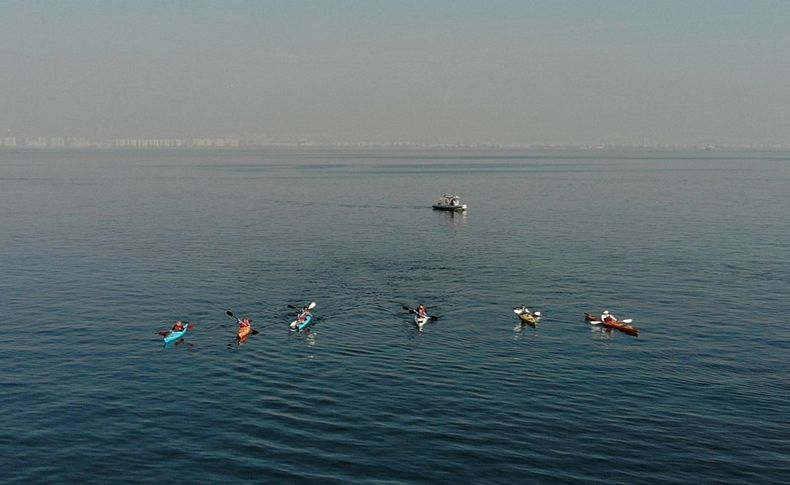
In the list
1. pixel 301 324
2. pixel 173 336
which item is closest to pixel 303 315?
pixel 301 324

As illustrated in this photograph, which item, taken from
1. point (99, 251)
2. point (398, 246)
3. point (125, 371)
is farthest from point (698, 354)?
point (99, 251)

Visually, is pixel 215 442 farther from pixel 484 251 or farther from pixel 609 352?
pixel 484 251

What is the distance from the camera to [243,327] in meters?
72.3

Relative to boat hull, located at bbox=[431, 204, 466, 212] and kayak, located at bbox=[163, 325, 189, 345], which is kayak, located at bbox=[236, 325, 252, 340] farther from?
boat hull, located at bbox=[431, 204, 466, 212]

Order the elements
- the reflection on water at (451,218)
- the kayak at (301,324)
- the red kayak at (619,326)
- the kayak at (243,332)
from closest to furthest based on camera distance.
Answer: the kayak at (243,332) < the red kayak at (619,326) < the kayak at (301,324) < the reflection on water at (451,218)

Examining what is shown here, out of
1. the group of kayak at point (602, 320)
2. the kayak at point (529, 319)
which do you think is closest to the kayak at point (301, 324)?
the group of kayak at point (602, 320)

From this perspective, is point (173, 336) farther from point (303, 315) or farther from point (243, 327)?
point (303, 315)

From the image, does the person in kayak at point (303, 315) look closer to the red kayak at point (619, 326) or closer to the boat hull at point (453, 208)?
the red kayak at point (619, 326)

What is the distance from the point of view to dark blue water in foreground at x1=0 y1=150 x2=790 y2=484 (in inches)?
1828

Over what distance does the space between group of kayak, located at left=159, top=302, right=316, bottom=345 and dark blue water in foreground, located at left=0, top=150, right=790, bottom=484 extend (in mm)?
1169

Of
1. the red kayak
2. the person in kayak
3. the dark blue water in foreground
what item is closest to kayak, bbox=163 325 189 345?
the dark blue water in foreground

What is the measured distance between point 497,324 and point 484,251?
158ft

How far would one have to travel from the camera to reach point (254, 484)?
1704 inches

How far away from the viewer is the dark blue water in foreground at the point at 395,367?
152ft
